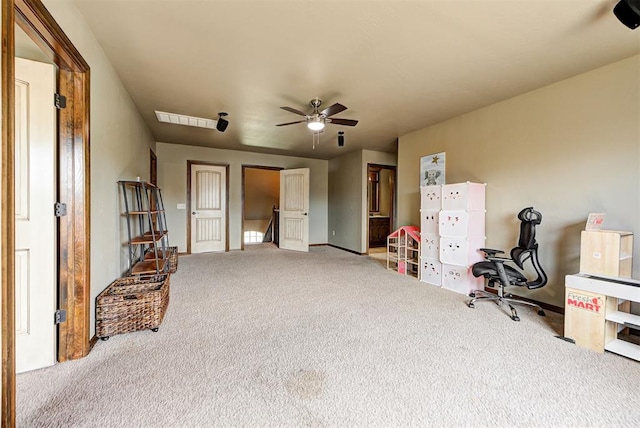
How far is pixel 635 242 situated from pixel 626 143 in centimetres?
90

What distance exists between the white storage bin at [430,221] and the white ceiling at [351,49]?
4.73 feet

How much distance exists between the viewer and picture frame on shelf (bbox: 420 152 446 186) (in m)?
4.25

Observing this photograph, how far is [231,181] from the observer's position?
6.48 meters

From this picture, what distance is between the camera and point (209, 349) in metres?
2.04

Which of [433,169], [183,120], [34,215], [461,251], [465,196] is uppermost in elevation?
[183,120]

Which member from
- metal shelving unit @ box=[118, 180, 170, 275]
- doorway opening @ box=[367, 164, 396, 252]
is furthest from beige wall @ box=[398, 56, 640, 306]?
metal shelving unit @ box=[118, 180, 170, 275]

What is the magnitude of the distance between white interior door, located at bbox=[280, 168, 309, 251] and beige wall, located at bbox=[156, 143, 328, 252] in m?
0.64

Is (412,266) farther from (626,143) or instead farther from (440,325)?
(626,143)

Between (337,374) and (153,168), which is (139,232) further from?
(337,374)

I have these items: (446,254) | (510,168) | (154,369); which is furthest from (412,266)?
(154,369)

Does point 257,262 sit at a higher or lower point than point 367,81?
lower

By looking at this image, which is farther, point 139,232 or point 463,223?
point 139,232

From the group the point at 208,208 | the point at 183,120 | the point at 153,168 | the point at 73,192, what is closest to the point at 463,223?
the point at 73,192

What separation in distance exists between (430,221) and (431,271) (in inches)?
28.6
